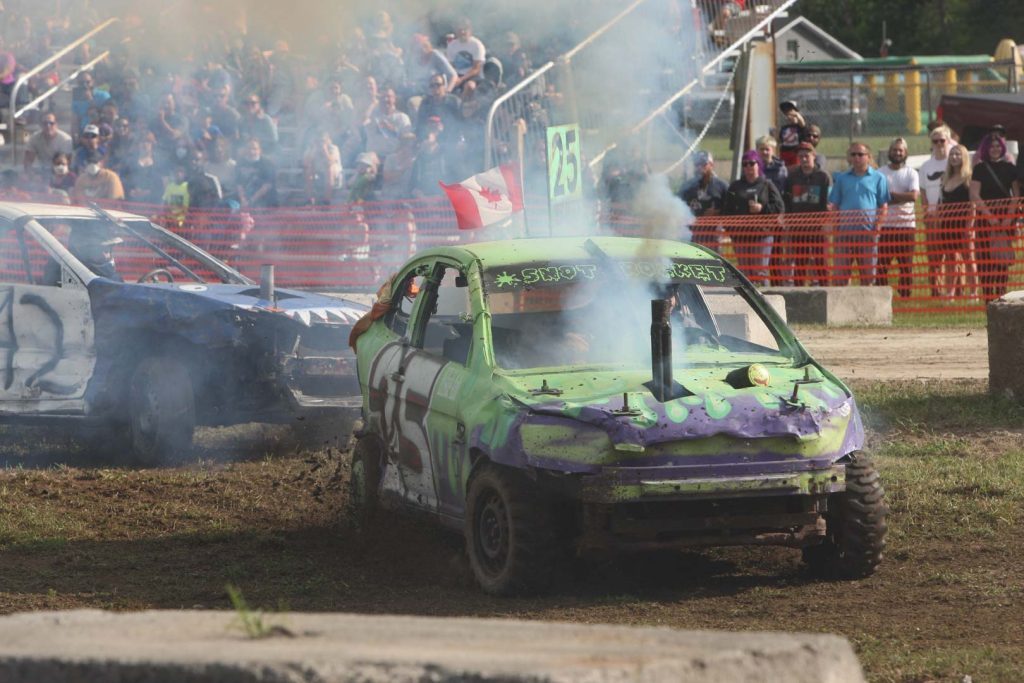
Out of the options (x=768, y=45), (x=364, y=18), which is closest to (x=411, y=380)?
(x=364, y=18)

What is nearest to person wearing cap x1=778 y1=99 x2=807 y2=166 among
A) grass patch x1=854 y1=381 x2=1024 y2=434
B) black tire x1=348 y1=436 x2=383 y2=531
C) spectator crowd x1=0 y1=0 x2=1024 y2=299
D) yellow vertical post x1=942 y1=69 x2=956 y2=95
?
spectator crowd x1=0 y1=0 x2=1024 y2=299

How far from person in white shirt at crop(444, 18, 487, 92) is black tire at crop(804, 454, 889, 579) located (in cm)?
1036

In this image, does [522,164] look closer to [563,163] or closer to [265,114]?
[563,163]

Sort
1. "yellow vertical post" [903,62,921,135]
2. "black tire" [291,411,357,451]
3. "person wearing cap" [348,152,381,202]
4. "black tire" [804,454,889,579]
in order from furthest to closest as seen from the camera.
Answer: "yellow vertical post" [903,62,921,135], "person wearing cap" [348,152,381,202], "black tire" [291,411,357,451], "black tire" [804,454,889,579]

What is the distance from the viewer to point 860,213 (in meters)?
16.7

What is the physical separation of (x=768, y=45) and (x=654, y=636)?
1751cm

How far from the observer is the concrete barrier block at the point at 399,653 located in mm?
2877

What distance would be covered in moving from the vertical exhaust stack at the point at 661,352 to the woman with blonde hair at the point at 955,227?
10.1 meters

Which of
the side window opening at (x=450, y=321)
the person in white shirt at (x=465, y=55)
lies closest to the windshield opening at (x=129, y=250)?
the side window opening at (x=450, y=321)

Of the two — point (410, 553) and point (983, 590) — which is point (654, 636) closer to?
point (983, 590)

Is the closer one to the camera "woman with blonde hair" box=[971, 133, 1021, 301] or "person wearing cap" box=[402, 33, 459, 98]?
"woman with blonde hair" box=[971, 133, 1021, 301]

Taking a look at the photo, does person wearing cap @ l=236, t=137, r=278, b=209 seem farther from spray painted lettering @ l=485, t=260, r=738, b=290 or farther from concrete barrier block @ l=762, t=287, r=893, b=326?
spray painted lettering @ l=485, t=260, r=738, b=290

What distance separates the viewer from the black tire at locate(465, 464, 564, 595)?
251 inches

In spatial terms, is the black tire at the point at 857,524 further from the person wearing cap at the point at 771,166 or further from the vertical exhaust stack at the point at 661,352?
the person wearing cap at the point at 771,166
